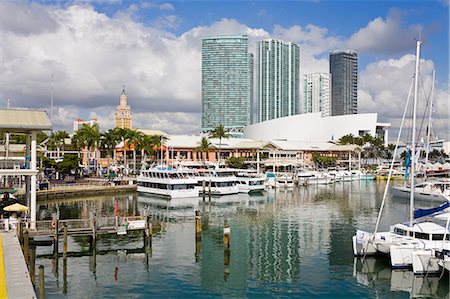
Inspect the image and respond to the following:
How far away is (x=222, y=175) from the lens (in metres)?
75.3

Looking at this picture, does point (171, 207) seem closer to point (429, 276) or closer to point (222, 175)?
point (222, 175)

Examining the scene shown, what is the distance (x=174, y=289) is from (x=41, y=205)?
1496 inches

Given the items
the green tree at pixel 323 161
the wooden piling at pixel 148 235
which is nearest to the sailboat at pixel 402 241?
the wooden piling at pixel 148 235

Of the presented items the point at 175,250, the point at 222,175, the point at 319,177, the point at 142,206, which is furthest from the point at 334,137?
the point at 175,250

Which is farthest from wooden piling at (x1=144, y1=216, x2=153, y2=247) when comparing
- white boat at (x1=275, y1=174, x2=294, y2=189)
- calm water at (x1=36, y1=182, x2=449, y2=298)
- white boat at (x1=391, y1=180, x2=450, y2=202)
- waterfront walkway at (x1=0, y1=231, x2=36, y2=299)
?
white boat at (x1=275, y1=174, x2=294, y2=189)

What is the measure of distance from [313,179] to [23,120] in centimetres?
7541

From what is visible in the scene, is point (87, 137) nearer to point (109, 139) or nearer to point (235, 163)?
point (109, 139)

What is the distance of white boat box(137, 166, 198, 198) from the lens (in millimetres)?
68312

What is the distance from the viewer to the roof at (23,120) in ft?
116

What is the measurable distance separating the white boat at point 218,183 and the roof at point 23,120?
36280mm

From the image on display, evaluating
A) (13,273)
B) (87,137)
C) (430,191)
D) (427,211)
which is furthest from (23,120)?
(87,137)

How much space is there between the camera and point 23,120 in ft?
119

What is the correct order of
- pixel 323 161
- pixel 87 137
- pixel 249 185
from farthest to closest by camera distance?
pixel 323 161, pixel 87 137, pixel 249 185

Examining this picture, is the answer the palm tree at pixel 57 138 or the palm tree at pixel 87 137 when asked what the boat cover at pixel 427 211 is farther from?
the palm tree at pixel 57 138
